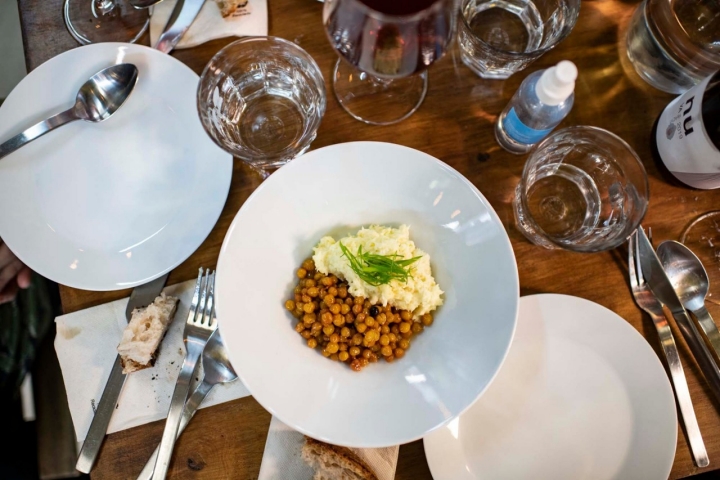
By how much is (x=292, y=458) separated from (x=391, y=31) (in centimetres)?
99

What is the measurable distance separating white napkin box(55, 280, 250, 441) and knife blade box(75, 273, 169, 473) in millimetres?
17

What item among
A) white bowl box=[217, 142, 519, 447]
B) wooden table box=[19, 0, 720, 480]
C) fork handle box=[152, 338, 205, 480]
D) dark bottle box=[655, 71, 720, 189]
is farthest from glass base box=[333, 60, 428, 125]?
fork handle box=[152, 338, 205, 480]

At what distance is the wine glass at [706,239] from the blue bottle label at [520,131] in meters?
0.49

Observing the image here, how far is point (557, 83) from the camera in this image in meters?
0.92

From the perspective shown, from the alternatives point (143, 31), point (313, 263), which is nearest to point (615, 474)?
point (313, 263)

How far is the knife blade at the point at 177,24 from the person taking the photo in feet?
4.00

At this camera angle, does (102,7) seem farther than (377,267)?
Yes

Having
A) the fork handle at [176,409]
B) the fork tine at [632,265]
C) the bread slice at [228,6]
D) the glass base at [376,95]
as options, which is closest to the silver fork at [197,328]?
the fork handle at [176,409]

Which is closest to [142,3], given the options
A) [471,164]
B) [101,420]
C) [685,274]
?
[471,164]

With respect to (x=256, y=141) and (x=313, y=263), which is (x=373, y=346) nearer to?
(x=313, y=263)

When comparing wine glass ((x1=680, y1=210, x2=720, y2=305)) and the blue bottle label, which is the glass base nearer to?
the blue bottle label

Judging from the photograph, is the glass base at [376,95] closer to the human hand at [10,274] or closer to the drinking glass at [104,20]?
the drinking glass at [104,20]

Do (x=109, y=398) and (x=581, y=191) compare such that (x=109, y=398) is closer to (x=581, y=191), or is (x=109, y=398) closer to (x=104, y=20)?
(x=104, y=20)

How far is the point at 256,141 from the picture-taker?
122 cm
